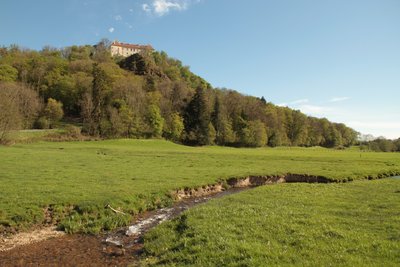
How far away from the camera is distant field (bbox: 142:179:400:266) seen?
10336 millimetres

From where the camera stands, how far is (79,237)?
15531mm

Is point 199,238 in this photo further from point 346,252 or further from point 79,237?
point 79,237

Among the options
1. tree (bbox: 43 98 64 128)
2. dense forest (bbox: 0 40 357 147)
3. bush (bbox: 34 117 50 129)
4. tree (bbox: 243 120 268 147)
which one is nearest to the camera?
dense forest (bbox: 0 40 357 147)

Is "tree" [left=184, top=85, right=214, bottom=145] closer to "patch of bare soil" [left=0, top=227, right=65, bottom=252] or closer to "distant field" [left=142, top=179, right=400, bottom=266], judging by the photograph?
"distant field" [left=142, top=179, right=400, bottom=266]

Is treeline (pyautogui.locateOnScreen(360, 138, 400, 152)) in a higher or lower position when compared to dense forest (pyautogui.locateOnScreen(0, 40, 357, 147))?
lower

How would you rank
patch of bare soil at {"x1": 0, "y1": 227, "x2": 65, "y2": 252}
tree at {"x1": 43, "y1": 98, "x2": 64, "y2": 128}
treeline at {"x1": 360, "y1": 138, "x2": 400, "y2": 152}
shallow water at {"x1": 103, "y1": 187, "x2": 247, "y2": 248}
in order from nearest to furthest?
patch of bare soil at {"x1": 0, "y1": 227, "x2": 65, "y2": 252}
shallow water at {"x1": 103, "y1": 187, "x2": 247, "y2": 248}
tree at {"x1": 43, "y1": 98, "x2": 64, "y2": 128}
treeline at {"x1": 360, "y1": 138, "x2": 400, "y2": 152}

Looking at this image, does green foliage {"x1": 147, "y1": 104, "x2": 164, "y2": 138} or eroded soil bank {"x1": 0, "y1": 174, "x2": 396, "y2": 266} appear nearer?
eroded soil bank {"x1": 0, "y1": 174, "x2": 396, "y2": 266}

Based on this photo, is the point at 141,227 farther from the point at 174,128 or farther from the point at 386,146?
the point at 386,146

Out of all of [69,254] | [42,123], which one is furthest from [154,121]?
[69,254]

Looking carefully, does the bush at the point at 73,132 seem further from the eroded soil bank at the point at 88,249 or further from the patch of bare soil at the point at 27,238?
the patch of bare soil at the point at 27,238

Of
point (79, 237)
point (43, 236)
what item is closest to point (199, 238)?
point (79, 237)

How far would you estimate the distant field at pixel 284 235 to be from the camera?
10336 millimetres

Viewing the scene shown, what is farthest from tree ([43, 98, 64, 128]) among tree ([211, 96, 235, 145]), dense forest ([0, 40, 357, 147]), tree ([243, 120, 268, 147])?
tree ([243, 120, 268, 147])

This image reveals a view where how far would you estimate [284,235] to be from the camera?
12625mm
